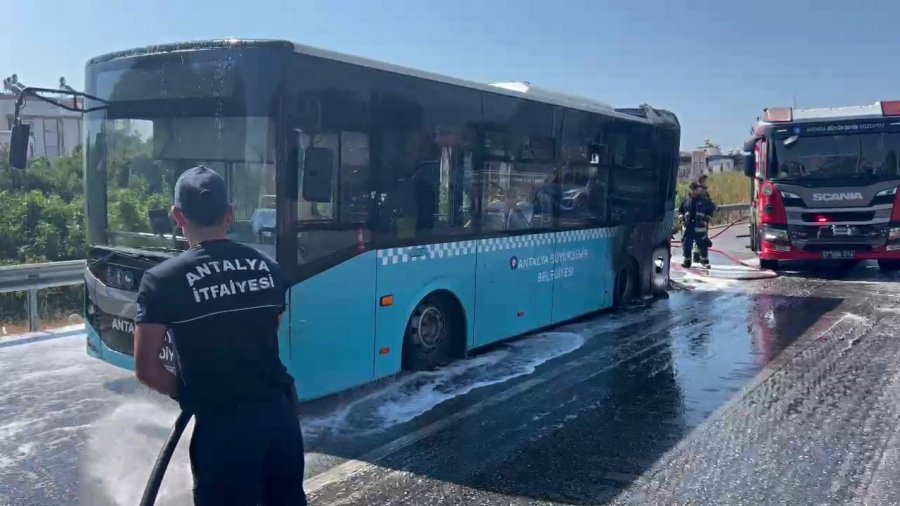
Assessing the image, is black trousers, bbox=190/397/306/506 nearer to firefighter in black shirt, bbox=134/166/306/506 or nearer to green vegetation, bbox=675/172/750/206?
firefighter in black shirt, bbox=134/166/306/506

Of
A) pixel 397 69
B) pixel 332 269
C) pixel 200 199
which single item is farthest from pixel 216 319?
pixel 397 69

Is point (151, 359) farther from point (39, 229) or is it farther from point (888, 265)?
point (888, 265)

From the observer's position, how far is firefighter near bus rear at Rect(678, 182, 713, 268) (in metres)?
17.1

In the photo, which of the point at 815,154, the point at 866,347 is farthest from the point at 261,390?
the point at 815,154

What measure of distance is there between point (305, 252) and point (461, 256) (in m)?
2.28

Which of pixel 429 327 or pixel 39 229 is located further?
pixel 39 229

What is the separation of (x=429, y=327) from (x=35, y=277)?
4.97m

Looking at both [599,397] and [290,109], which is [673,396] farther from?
[290,109]

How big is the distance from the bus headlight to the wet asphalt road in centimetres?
659

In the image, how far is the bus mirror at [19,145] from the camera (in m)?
6.22

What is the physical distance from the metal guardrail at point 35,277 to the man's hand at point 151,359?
7277 millimetres

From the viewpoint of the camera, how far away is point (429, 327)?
8.02m

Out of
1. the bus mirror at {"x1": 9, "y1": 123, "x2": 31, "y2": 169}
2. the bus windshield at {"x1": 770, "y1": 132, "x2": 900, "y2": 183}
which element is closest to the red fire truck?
the bus windshield at {"x1": 770, "y1": 132, "x2": 900, "y2": 183}

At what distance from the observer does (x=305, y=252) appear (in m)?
6.24
